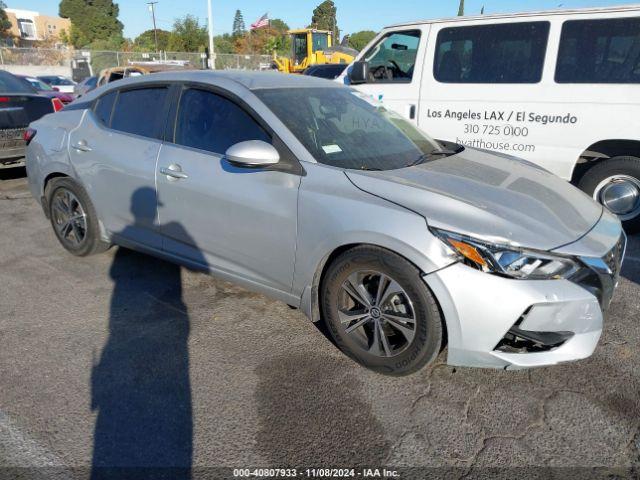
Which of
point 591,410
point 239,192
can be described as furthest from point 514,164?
point 239,192

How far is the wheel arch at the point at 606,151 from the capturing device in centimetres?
489

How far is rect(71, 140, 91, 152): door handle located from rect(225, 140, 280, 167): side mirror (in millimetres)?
1749

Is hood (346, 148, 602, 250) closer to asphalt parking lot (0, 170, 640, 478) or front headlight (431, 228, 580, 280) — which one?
front headlight (431, 228, 580, 280)

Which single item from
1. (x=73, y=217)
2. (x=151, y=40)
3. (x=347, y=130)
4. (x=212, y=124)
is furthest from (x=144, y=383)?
(x=151, y=40)

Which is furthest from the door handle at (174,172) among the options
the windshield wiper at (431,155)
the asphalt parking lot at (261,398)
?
the windshield wiper at (431,155)

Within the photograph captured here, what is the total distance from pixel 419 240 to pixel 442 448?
99 centimetres

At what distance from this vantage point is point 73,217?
4.27m

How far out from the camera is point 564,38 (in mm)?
4922

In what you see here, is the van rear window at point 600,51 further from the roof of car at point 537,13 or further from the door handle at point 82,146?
the door handle at point 82,146

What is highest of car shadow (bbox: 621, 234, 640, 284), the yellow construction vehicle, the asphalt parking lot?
the yellow construction vehicle

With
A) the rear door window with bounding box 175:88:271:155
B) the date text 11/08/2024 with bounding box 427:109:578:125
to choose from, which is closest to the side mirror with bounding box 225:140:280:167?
the rear door window with bounding box 175:88:271:155

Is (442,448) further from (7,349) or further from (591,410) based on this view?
(7,349)

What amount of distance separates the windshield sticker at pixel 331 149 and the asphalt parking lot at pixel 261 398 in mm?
1193

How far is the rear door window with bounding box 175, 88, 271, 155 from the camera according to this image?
10.2 ft
